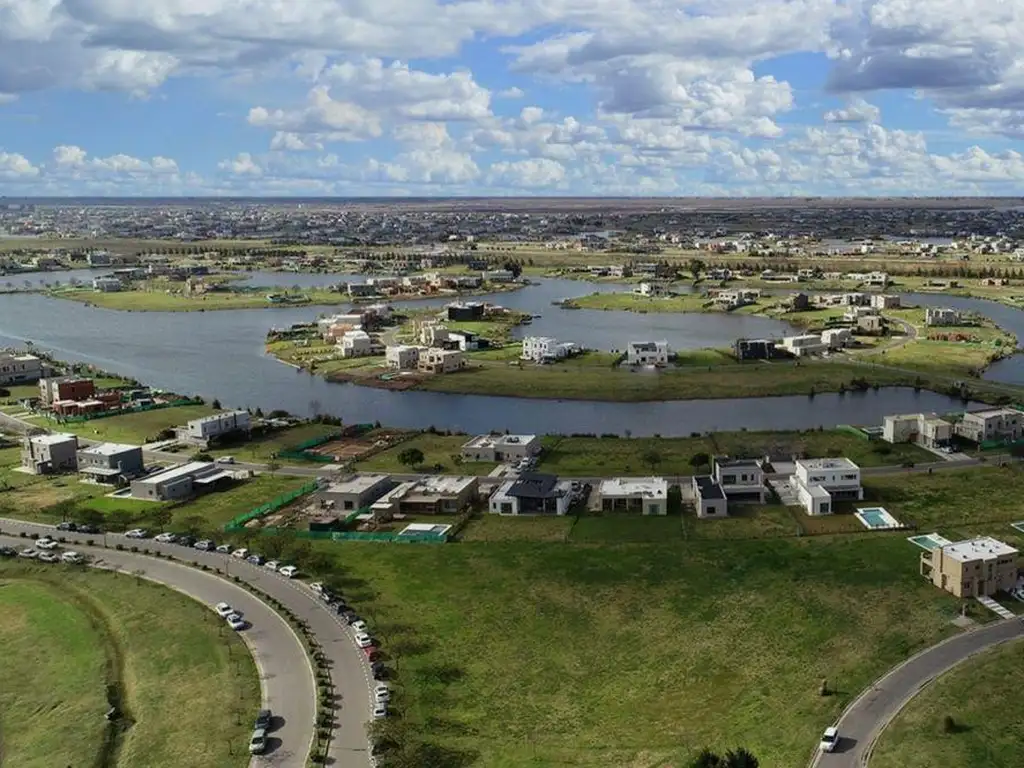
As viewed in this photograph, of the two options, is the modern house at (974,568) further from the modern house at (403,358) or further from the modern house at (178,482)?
the modern house at (403,358)

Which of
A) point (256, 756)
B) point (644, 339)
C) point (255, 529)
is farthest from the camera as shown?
point (644, 339)

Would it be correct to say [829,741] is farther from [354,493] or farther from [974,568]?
[354,493]

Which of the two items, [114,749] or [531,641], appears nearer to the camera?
[114,749]

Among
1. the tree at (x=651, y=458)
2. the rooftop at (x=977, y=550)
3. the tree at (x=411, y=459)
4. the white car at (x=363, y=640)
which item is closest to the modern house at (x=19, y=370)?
the tree at (x=411, y=459)

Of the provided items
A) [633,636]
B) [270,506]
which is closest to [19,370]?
[270,506]

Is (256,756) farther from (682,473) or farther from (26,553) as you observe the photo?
(682,473)

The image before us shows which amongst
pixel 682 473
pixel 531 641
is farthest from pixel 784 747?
pixel 682 473

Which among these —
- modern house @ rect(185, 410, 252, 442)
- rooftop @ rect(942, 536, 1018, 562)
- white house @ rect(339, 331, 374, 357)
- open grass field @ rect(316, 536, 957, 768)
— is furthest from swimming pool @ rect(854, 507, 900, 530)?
white house @ rect(339, 331, 374, 357)
